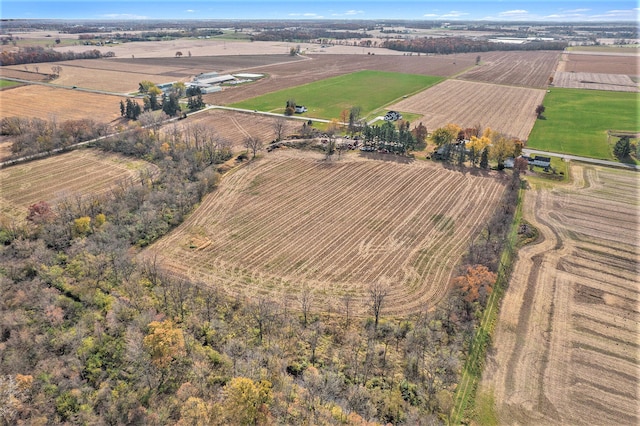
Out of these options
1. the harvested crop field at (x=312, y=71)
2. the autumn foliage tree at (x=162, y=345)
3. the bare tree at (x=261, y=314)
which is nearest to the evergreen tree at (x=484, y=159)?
the bare tree at (x=261, y=314)

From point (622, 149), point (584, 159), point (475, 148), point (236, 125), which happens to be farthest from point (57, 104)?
point (622, 149)

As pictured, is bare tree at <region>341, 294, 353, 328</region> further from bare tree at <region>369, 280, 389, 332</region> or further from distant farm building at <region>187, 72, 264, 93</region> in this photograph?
distant farm building at <region>187, 72, 264, 93</region>

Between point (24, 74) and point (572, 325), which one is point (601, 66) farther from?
point (24, 74)

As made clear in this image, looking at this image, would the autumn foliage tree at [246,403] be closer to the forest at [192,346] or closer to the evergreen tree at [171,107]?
the forest at [192,346]

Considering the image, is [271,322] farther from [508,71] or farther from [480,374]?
[508,71]

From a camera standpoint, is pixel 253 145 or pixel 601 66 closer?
pixel 253 145
